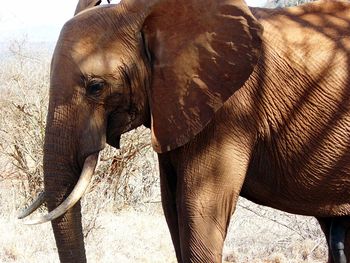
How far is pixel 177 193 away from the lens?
3.38 metres

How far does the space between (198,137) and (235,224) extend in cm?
434

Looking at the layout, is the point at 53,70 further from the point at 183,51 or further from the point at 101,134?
the point at 183,51

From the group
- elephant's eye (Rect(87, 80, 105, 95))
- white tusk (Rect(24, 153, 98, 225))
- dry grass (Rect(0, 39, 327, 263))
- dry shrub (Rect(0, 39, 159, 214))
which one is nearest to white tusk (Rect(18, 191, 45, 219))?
white tusk (Rect(24, 153, 98, 225))

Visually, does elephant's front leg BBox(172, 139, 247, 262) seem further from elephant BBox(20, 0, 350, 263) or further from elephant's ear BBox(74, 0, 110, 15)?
elephant's ear BBox(74, 0, 110, 15)

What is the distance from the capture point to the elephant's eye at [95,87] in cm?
308

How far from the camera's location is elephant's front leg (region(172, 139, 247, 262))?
10.6ft

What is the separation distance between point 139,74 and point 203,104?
32cm

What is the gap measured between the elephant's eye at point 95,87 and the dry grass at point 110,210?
303 centimetres

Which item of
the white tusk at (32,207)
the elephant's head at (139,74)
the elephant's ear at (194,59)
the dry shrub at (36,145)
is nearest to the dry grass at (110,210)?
the dry shrub at (36,145)

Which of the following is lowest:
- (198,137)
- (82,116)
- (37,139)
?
(37,139)

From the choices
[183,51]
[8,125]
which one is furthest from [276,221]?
[183,51]

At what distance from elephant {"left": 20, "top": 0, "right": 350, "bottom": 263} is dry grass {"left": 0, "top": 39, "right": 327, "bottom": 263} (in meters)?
2.78

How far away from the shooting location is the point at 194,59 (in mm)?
3170

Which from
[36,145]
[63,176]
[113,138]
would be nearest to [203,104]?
[113,138]
